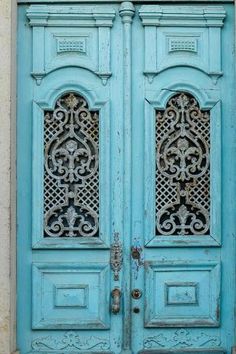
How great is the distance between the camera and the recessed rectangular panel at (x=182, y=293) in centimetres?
532

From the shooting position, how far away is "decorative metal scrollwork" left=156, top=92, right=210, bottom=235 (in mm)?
5328

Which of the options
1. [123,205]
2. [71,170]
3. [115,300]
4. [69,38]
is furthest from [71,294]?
[69,38]

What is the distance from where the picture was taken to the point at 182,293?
5320mm

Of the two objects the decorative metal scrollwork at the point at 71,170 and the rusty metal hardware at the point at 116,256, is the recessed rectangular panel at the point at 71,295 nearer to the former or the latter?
the rusty metal hardware at the point at 116,256

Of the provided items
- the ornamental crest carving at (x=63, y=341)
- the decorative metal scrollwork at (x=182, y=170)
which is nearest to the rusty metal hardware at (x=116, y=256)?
the decorative metal scrollwork at (x=182, y=170)

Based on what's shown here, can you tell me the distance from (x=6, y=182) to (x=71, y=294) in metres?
0.83

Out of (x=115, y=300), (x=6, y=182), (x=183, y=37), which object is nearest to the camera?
(x=6, y=182)

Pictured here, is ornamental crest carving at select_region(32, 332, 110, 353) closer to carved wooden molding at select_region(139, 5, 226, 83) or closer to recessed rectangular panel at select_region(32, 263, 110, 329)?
recessed rectangular panel at select_region(32, 263, 110, 329)

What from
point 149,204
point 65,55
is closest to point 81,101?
point 65,55

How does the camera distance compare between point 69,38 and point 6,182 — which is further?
point 69,38

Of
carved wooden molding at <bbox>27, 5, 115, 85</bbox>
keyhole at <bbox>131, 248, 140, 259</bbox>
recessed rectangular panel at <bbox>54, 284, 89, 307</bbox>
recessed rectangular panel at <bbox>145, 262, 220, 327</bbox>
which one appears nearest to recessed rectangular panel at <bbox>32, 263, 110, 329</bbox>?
recessed rectangular panel at <bbox>54, 284, 89, 307</bbox>

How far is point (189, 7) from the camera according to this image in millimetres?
5371

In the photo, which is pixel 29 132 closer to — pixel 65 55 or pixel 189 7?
pixel 65 55

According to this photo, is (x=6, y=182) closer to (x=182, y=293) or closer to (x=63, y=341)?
(x=63, y=341)
